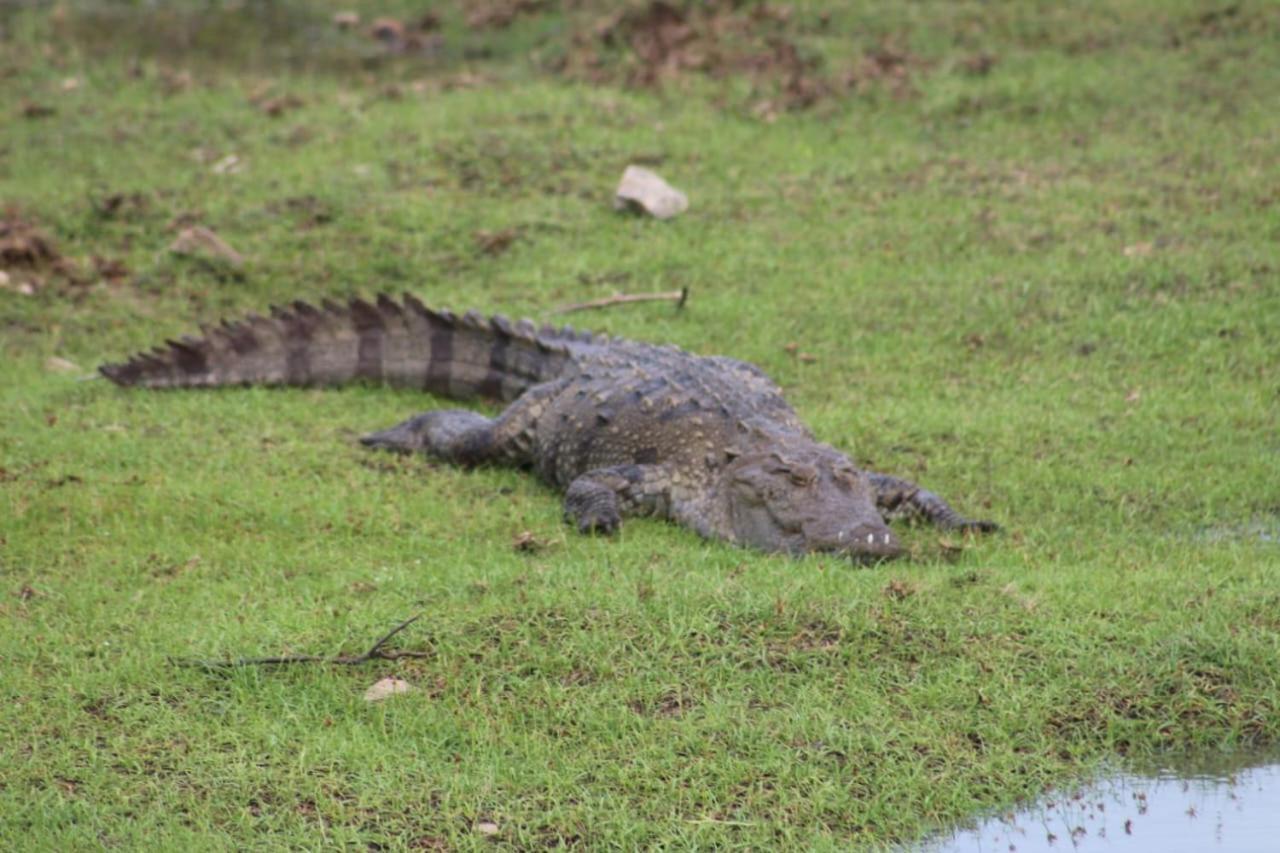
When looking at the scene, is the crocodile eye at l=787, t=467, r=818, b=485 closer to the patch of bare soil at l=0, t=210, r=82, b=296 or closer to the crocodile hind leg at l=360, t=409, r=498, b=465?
the crocodile hind leg at l=360, t=409, r=498, b=465

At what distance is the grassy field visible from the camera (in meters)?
4.89

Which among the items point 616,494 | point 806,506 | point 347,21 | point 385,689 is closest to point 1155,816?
point 806,506

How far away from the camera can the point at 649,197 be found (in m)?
10.6

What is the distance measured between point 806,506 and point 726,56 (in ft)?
23.9

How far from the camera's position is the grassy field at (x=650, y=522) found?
4.89 meters

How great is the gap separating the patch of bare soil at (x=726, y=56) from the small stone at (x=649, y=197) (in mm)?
1705

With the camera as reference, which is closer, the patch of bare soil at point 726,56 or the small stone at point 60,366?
the small stone at point 60,366

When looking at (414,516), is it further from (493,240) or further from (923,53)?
(923,53)

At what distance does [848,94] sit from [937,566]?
6.74 m

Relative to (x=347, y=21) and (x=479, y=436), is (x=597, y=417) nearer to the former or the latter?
(x=479, y=436)

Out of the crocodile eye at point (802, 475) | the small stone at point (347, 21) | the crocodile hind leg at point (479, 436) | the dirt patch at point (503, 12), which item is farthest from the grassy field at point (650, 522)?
the small stone at point (347, 21)

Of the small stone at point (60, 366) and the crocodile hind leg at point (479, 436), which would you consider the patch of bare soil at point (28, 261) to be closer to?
the small stone at point (60, 366)

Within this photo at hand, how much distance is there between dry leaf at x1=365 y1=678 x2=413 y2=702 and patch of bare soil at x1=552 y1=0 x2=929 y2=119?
7.68 metres

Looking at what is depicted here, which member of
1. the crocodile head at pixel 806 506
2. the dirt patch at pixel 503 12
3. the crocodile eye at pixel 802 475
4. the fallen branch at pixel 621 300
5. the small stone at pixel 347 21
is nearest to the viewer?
the crocodile head at pixel 806 506
